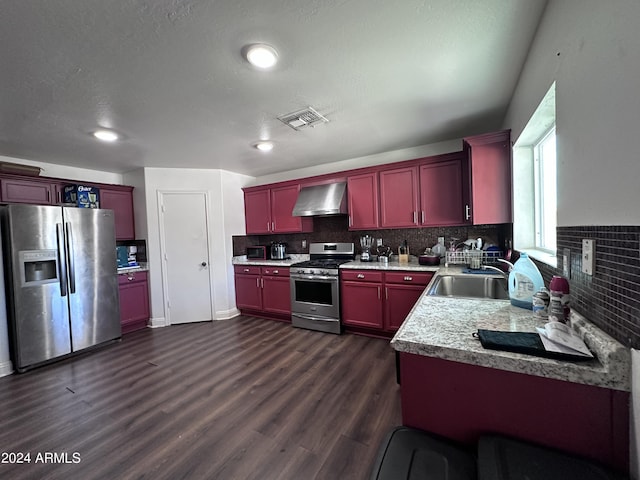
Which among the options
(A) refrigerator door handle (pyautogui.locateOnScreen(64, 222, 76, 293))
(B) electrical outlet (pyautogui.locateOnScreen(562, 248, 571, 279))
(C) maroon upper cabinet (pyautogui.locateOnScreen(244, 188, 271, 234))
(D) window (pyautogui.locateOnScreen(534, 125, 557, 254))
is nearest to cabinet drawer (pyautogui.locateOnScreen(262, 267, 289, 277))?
(C) maroon upper cabinet (pyautogui.locateOnScreen(244, 188, 271, 234))

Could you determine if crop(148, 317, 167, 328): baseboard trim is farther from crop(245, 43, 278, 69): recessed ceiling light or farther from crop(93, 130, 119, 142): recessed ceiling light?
crop(245, 43, 278, 69): recessed ceiling light

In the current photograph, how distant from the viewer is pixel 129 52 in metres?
1.44

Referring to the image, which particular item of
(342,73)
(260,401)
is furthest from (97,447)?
(342,73)

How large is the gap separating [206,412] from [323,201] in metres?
2.59

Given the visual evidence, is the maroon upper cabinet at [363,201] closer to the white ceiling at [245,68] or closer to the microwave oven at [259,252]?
the white ceiling at [245,68]

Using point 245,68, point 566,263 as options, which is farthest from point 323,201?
point 566,263

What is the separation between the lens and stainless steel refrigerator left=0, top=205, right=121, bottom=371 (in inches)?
100.0

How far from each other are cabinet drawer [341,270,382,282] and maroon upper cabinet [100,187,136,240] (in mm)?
3229

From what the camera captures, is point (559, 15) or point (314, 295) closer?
point (559, 15)

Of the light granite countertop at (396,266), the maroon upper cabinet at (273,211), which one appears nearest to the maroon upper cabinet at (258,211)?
the maroon upper cabinet at (273,211)

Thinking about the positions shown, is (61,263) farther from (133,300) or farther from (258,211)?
(258,211)

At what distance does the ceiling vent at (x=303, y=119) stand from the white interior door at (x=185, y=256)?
86.2 inches

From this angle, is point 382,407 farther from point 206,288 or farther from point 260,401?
point 206,288

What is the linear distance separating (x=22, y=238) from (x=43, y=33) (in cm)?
231
